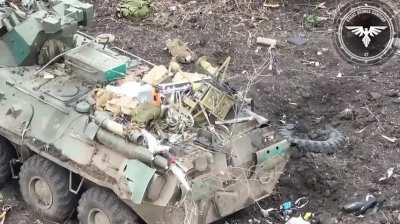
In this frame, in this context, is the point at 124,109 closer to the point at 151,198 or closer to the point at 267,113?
the point at 151,198

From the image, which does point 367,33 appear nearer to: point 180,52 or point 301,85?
point 301,85

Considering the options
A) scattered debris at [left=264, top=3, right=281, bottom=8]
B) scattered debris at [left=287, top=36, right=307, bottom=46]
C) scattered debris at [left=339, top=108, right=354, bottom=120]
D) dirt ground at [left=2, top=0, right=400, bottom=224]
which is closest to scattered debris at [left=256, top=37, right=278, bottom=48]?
dirt ground at [left=2, top=0, right=400, bottom=224]

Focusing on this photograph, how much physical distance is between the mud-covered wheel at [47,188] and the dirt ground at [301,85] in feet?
0.84

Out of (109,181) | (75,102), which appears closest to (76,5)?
(75,102)

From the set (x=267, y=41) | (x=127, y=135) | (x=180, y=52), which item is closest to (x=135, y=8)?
(x=180, y=52)

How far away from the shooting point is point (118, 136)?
8508 millimetres

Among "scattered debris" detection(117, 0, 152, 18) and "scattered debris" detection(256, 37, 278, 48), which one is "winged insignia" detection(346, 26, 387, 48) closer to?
"scattered debris" detection(256, 37, 278, 48)

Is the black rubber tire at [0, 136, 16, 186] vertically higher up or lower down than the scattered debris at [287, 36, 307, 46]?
lower down

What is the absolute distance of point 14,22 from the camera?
→ 33.1ft

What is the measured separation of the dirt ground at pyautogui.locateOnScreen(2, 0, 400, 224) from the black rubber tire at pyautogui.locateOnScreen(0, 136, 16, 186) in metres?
0.28

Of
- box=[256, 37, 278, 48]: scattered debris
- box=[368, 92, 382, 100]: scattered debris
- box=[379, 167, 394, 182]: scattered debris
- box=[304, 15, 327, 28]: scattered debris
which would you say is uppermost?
box=[304, 15, 327, 28]: scattered debris

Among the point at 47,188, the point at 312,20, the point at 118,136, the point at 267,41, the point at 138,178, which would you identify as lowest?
the point at 47,188

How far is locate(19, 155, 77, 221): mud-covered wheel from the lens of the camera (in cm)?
920

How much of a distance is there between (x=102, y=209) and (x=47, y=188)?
3.18 feet
